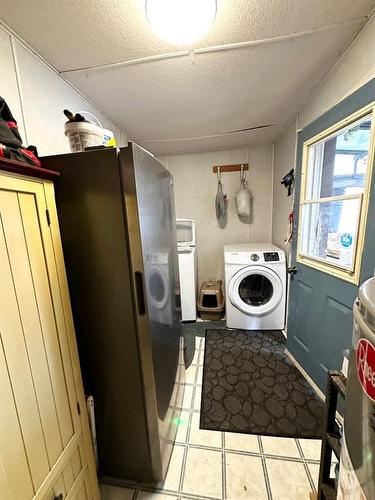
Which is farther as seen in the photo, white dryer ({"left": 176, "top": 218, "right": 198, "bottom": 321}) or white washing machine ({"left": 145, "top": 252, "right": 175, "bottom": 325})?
white dryer ({"left": 176, "top": 218, "right": 198, "bottom": 321})

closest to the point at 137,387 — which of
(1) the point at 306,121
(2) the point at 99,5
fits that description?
(2) the point at 99,5

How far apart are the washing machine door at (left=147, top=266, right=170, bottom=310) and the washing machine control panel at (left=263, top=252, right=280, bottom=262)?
4.98 feet

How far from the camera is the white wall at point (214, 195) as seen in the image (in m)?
2.96

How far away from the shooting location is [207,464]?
47.8 inches

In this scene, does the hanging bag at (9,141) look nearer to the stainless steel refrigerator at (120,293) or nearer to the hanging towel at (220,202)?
the stainless steel refrigerator at (120,293)

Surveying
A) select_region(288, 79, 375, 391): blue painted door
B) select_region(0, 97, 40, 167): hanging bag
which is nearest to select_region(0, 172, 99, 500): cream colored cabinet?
select_region(0, 97, 40, 167): hanging bag

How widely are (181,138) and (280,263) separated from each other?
6.03 ft

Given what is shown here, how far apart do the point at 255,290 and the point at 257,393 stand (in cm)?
121

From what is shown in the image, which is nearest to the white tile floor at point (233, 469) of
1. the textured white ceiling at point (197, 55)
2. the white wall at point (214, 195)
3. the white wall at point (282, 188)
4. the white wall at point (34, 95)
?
the white wall at point (282, 188)

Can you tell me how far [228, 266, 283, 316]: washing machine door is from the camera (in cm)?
237

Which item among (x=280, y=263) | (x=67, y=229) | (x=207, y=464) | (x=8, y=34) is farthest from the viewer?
(x=280, y=263)

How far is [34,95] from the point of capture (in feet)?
3.79

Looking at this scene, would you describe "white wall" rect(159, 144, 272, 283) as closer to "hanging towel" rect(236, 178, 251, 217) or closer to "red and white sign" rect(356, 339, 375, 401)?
"hanging towel" rect(236, 178, 251, 217)

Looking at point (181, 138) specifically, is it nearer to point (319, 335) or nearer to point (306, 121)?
point (306, 121)
